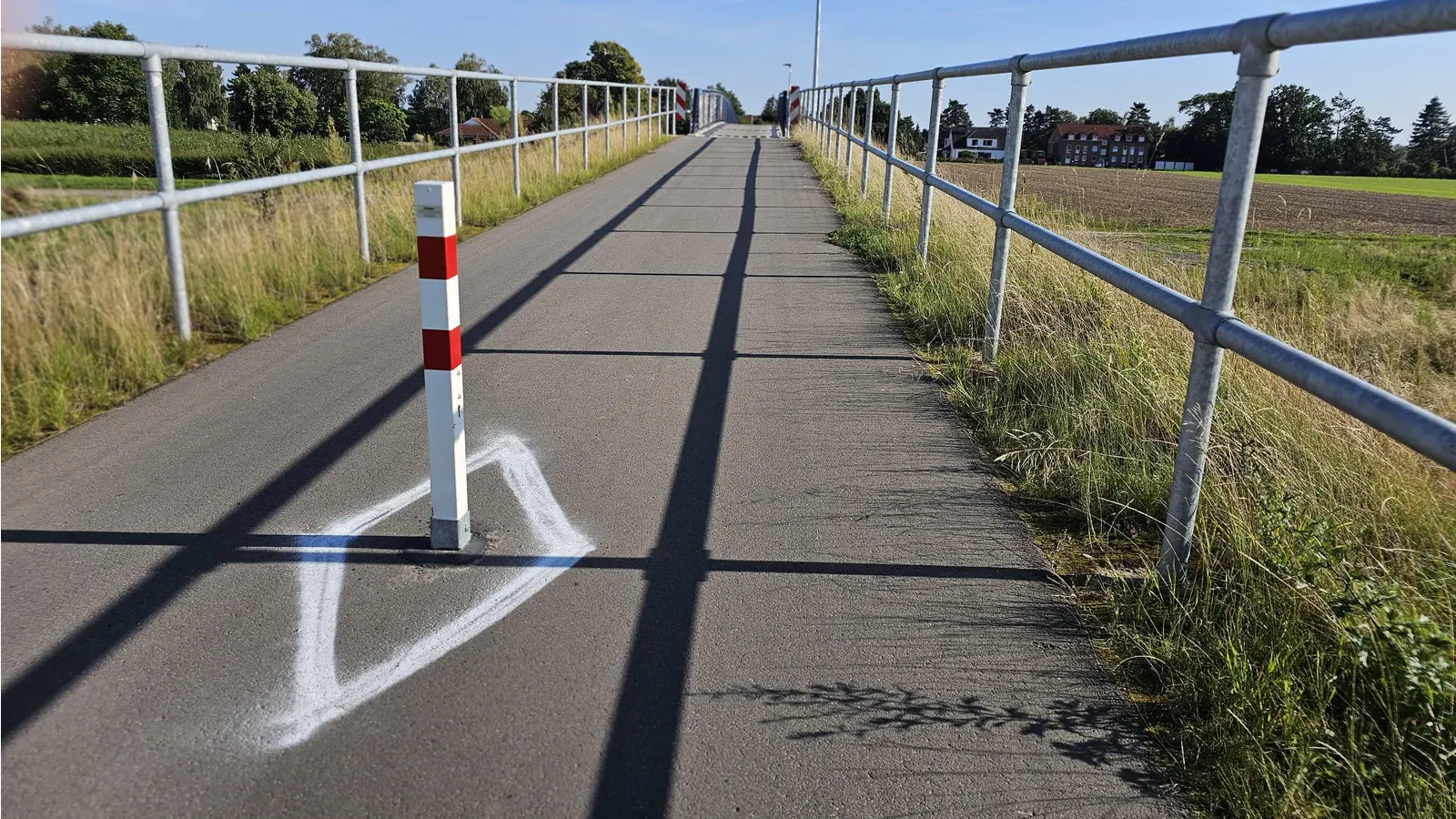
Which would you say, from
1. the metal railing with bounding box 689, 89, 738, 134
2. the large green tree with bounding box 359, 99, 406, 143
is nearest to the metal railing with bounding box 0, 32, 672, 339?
the large green tree with bounding box 359, 99, 406, 143

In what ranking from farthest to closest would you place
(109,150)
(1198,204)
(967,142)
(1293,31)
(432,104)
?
(1198,204), (432,104), (967,142), (109,150), (1293,31)

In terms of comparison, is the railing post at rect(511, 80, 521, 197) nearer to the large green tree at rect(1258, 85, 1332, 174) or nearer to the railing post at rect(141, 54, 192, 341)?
the railing post at rect(141, 54, 192, 341)

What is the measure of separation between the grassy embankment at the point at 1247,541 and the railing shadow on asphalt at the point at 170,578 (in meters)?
3.02

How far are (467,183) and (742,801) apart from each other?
11.5 metres

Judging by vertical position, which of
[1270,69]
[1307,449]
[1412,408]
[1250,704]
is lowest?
[1250,704]

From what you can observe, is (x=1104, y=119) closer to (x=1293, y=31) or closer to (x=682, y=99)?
(x=1293, y=31)

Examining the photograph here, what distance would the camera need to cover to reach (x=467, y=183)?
41.9 ft

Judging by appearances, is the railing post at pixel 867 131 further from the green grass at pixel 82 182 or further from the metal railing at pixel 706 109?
the metal railing at pixel 706 109

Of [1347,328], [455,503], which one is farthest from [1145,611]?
[1347,328]

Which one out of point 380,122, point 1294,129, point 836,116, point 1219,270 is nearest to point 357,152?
point 380,122

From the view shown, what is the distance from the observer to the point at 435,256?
338 centimetres

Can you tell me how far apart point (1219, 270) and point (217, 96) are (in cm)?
745

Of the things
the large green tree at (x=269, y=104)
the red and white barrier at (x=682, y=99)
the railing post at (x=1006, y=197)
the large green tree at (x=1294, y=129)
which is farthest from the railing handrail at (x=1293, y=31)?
the red and white barrier at (x=682, y=99)

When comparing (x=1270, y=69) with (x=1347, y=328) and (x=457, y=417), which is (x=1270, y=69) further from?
(x=1347, y=328)
